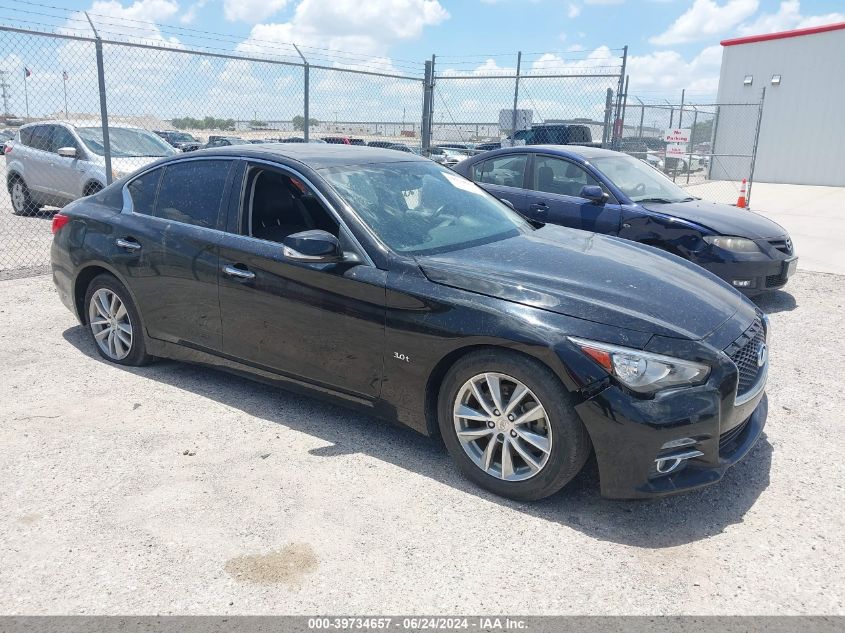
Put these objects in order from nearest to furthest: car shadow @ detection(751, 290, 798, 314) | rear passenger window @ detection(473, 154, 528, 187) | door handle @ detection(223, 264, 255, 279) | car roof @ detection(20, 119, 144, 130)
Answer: door handle @ detection(223, 264, 255, 279) < car shadow @ detection(751, 290, 798, 314) < rear passenger window @ detection(473, 154, 528, 187) < car roof @ detection(20, 119, 144, 130)

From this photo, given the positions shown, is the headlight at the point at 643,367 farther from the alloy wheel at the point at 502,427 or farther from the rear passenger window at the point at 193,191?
the rear passenger window at the point at 193,191

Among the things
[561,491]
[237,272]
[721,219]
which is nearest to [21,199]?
[237,272]

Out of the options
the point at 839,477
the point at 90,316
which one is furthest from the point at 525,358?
the point at 90,316

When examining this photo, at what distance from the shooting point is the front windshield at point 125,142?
10.4 meters

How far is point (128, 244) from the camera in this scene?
15.4ft

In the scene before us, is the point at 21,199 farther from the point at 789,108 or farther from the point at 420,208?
the point at 789,108

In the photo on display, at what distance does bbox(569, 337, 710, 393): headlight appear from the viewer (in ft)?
9.79

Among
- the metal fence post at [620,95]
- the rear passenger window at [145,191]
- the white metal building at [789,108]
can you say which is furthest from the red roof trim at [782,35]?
the rear passenger window at [145,191]

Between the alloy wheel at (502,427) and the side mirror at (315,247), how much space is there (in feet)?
3.27

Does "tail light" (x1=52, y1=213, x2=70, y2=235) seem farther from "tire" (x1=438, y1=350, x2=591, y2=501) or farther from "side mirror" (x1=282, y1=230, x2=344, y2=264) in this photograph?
"tire" (x1=438, y1=350, x2=591, y2=501)

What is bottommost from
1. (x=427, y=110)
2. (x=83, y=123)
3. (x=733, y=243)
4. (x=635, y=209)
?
(x=733, y=243)

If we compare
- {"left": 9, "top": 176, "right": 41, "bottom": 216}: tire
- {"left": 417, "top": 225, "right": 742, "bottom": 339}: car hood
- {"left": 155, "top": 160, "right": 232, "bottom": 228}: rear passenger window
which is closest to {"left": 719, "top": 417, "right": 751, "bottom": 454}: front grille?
{"left": 417, "top": 225, "right": 742, "bottom": 339}: car hood

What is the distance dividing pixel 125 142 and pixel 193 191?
23.0ft

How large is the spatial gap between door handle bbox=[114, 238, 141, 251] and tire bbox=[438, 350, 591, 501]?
2.47 metres
